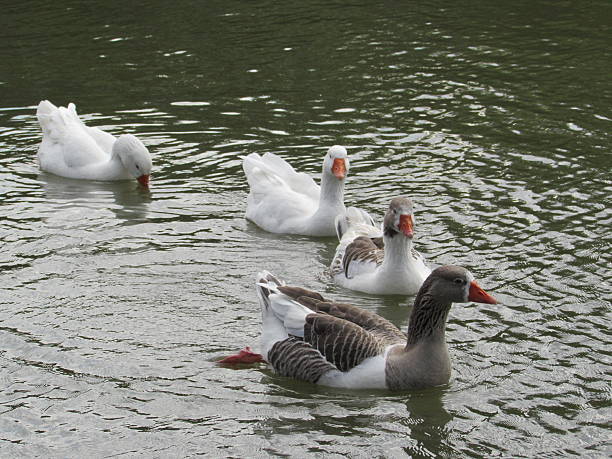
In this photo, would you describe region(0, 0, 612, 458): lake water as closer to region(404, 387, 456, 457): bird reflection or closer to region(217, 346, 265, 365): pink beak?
region(404, 387, 456, 457): bird reflection

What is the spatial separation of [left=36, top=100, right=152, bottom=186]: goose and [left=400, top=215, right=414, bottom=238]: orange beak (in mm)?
4664

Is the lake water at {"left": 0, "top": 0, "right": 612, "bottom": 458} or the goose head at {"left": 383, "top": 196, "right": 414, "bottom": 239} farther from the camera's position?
the goose head at {"left": 383, "top": 196, "right": 414, "bottom": 239}

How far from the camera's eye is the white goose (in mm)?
10398

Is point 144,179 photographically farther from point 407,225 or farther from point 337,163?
point 407,225

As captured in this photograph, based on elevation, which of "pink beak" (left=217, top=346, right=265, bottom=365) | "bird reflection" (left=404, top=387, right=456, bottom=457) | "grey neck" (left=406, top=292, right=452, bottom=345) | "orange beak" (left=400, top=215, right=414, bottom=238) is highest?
"orange beak" (left=400, top=215, right=414, bottom=238)

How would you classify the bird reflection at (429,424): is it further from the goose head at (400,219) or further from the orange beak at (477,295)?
the goose head at (400,219)

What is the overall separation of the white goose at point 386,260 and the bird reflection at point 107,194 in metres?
2.99

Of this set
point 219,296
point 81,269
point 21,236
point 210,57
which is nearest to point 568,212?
point 219,296

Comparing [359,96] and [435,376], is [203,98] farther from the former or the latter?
[435,376]

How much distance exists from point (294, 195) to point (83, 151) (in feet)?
11.5

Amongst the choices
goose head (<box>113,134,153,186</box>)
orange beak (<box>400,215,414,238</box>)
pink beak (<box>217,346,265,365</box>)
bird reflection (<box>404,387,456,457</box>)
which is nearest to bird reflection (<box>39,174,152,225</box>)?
goose head (<box>113,134,153,186</box>)

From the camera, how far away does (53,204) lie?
13.5 metres

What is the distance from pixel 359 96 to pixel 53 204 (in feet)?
18.0

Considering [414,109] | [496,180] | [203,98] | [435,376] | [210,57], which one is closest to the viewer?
[435,376]
